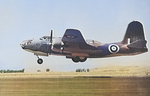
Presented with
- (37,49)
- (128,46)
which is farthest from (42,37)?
(128,46)

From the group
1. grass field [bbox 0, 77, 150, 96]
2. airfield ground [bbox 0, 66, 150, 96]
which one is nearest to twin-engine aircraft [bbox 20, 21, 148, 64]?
airfield ground [bbox 0, 66, 150, 96]

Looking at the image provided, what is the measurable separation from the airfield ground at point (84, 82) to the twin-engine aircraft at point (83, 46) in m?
0.38

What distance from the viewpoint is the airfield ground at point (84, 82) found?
6742mm

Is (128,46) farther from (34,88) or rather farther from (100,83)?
(34,88)

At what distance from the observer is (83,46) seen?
7.07 metres

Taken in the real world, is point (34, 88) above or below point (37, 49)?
below

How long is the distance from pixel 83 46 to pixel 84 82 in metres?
0.83

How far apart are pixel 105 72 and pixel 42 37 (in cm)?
162

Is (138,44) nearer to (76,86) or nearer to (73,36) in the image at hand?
(73,36)

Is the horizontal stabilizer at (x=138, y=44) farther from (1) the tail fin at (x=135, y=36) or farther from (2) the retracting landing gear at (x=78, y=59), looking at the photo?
(2) the retracting landing gear at (x=78, y=59)

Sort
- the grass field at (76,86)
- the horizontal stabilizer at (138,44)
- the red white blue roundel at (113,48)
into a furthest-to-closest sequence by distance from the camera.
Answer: the red white blue roundel at (113,48)
the horizontal stabilizer at (138,44)
the grass field at (76,86)

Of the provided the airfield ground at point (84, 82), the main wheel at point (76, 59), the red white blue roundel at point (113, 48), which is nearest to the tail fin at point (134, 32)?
the red white blue roundel at point (113, 48)

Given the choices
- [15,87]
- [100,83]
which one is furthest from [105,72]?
[15,87]

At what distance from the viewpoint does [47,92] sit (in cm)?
666
